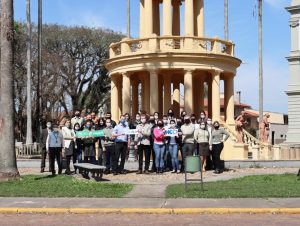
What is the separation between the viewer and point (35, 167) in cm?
2109

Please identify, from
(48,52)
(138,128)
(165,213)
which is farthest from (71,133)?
(48,52)

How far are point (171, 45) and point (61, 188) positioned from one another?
13.7 metres

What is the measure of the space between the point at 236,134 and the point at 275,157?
215 centimetres

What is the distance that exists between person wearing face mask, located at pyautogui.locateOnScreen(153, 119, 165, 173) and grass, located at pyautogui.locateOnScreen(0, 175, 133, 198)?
315 cm

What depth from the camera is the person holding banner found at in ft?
59.3

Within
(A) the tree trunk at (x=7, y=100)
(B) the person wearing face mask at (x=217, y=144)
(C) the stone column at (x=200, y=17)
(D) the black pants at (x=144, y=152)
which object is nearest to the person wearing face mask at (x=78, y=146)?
(D) the black pants at (x=144, y=152)

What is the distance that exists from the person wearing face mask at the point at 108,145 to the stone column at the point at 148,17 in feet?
37.9

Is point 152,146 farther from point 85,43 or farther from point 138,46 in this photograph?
point 85,43

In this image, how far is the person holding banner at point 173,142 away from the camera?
59.3 ft

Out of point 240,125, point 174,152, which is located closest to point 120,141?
point 174,152

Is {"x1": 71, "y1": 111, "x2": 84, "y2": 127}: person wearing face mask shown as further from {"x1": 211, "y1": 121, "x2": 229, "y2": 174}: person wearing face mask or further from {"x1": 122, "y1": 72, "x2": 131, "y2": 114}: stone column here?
{"x1": 122, "y1": 72, "x2": 131, "y2": 114}: stone column

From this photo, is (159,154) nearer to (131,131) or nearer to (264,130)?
(131,131)

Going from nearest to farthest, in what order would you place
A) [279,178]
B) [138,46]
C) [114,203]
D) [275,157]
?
[114,203] < [279,178] < [275,157] < [138,46]

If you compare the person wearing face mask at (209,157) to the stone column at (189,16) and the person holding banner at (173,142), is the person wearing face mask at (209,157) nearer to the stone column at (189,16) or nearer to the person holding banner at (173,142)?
the person holding banner at (173,142)
